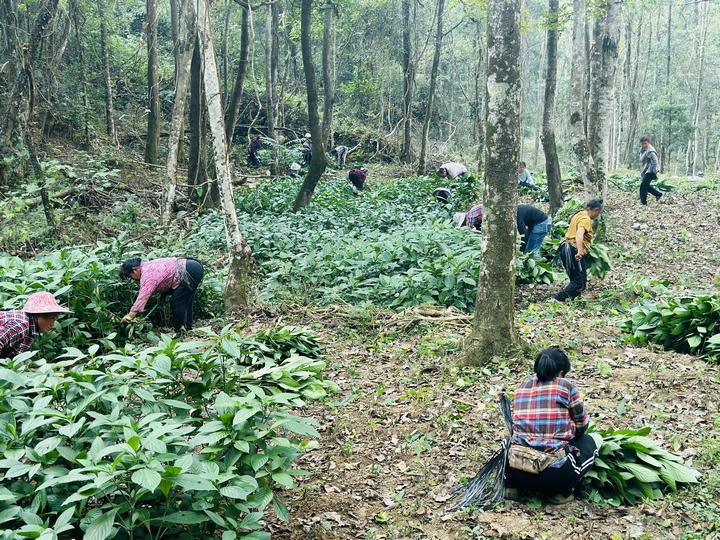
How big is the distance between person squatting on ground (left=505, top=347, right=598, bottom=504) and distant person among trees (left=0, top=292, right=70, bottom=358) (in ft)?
14.1

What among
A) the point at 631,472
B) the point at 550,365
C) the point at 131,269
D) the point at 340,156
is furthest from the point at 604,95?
the point at 340,156

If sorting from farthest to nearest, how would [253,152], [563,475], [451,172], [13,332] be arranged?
[253,152], [451,172], [13,332], [563,475]

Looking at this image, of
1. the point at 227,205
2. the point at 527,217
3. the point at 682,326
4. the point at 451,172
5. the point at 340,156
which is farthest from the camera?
the point at 340,156

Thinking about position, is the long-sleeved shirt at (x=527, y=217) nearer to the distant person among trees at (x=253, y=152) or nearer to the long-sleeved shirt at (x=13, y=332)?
the long-sleeved shirt at (x=13, y=332)

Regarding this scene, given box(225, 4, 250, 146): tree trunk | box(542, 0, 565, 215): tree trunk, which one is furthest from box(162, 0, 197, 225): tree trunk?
box(542, 0, 565, 215): tree trunk

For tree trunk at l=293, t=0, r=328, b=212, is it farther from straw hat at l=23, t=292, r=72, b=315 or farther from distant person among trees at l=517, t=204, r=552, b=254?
straw hat at l=23, t=292, r=72, b=315

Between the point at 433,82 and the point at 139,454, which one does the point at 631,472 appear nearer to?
the point at 139,454

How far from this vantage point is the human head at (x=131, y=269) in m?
7.93

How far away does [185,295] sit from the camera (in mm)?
8531

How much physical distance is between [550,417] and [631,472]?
0.72 meters

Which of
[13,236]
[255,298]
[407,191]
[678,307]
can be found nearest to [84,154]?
[13,236]

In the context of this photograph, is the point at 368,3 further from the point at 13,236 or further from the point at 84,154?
the point at 13,236

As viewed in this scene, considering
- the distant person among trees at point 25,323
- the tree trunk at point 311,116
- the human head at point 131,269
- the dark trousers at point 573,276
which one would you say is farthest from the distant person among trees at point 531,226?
the distant person among trees at point 25,323

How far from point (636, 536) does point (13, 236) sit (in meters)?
11.7
